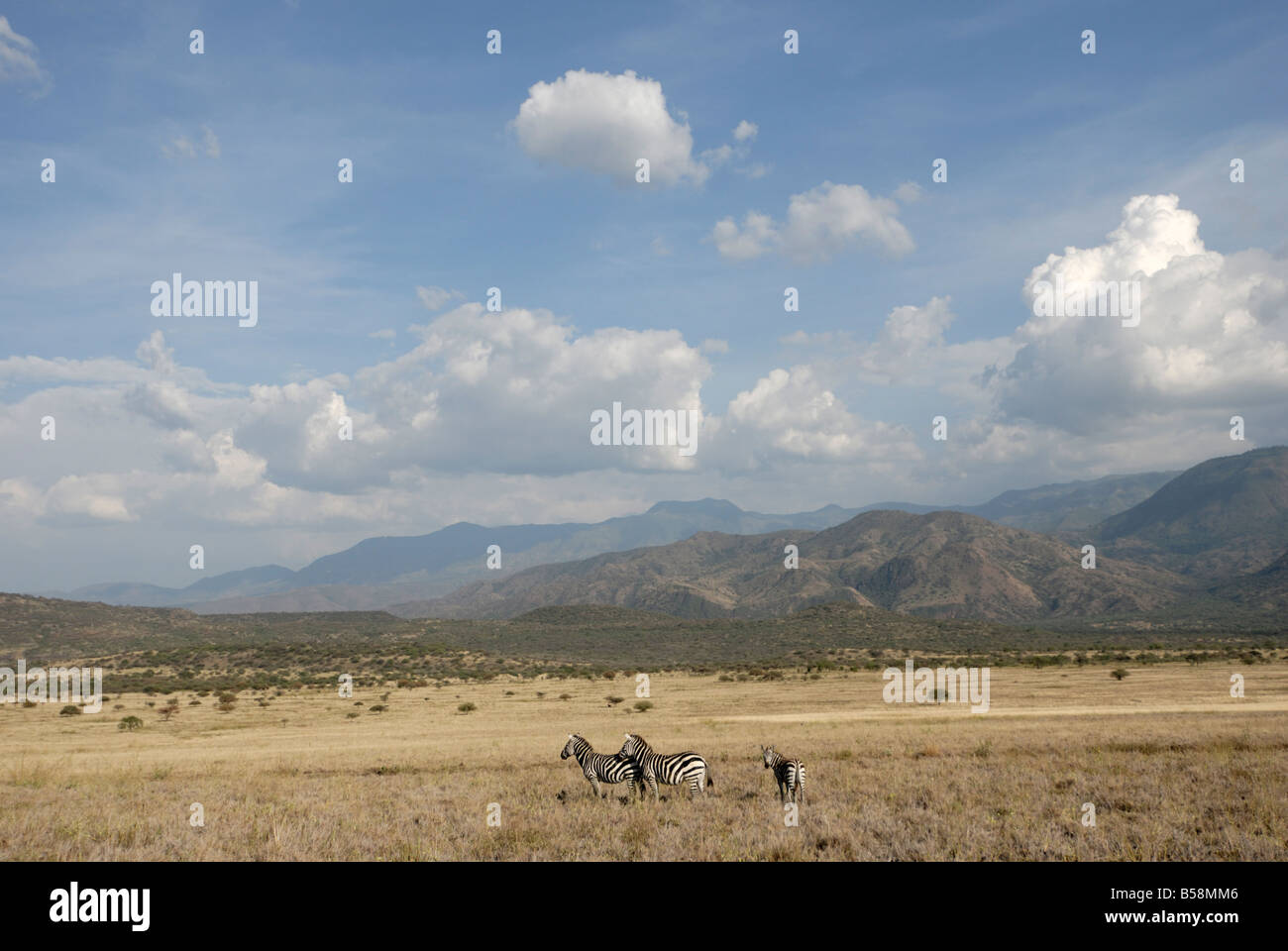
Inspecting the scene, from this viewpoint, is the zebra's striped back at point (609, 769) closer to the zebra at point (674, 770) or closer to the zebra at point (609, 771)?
the zebra at point (609, 771)

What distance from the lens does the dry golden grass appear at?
11.4 meters

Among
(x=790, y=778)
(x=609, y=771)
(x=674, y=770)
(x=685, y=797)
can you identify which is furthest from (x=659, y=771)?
(x=790, y=778)

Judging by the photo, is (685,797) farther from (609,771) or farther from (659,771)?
(609,771)

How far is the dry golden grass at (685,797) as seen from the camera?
1140 cm

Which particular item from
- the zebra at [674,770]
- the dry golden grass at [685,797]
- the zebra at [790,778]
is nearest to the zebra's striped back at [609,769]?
the zebra at [674,770]

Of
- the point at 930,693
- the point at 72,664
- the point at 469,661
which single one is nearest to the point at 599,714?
the point at 930,693

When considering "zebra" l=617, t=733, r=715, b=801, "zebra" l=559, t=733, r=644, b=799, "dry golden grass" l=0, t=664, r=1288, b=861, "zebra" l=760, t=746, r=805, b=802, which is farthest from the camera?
"zebra" l=559, t=733, r=644, b=799

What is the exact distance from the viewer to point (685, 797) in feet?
53.3

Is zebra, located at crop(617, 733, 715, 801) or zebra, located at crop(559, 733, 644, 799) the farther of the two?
zebra, located at crop(559, 733, 644, 799)

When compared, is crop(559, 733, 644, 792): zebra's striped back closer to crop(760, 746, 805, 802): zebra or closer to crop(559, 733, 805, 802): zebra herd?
crop(559, 733, 805, 802): zebra herd

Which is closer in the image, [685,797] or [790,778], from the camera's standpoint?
[790,778]

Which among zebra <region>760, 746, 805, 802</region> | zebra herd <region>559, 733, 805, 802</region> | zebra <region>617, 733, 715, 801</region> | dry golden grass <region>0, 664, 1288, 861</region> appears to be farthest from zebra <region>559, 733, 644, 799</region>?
zebra <region>760, 746, 805, 802</region>
